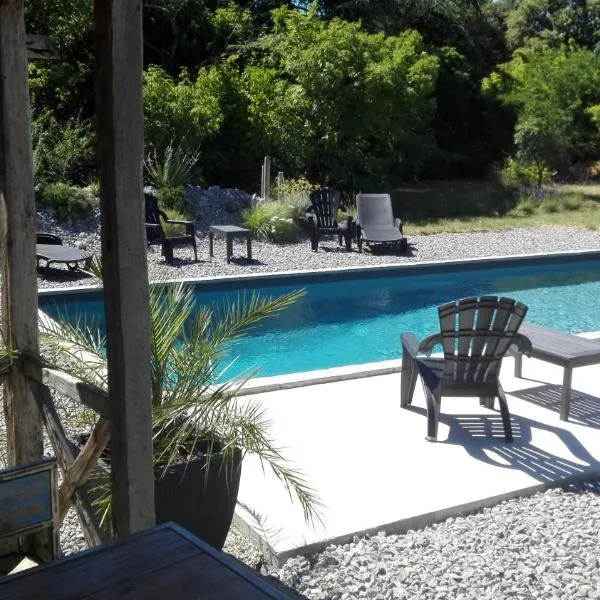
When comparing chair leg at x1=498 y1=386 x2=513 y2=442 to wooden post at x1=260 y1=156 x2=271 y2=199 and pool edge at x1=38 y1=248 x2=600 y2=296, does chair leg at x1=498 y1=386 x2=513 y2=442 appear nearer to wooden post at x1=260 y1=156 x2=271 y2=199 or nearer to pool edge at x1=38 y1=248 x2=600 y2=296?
pool edge at x1=38 y1=248 x2=600 y2=296

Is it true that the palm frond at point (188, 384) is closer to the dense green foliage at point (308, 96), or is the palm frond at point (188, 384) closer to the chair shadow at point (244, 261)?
the chair shadow at point (244, 261)

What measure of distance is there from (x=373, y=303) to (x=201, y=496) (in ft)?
24.1

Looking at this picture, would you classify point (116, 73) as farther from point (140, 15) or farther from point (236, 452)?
point (236, 452)

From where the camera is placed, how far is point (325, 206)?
12641mm

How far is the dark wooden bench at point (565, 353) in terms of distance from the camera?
16.2 ft

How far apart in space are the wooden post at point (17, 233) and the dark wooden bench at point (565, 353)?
304 centimetres

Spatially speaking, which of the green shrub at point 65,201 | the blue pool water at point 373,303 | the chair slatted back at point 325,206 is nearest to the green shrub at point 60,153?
the green shrub at point 65,201

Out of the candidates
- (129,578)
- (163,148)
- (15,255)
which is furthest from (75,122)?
(129,578)

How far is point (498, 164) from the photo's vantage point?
22.8m

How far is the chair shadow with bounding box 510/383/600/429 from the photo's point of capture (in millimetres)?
5043

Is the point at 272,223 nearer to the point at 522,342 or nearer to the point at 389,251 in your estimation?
the point at 389,251

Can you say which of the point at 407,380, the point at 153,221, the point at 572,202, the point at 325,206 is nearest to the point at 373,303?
the point at 325,206

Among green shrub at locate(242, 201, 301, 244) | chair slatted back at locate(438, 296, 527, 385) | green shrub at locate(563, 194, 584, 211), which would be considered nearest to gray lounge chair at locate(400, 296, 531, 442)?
chair slatted back at locate(438, 296, 527, 385)

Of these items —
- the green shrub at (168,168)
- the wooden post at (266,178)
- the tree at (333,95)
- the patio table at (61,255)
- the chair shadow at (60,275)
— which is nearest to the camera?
the patio table at (61,255)
